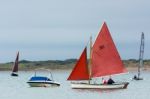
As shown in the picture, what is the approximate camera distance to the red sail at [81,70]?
81625mm

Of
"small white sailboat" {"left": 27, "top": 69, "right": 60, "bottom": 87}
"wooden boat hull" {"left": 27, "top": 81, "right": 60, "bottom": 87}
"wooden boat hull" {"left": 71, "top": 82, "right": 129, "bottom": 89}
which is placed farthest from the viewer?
"small white sailboat" {"left": 27, "top": 69, "right": 60, "bottom": 87}

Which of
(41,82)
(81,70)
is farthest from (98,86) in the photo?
(41,82)

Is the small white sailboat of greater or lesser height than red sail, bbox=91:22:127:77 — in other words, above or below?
below

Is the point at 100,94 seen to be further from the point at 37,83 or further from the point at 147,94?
the point at 37,83

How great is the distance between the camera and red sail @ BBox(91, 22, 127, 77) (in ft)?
268

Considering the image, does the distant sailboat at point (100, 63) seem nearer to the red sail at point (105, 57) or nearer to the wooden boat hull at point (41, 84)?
the red sail at point (105, 57)

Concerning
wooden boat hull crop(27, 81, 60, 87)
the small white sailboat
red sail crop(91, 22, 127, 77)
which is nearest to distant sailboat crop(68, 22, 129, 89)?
red sail crop(91, 22, 127, 77)

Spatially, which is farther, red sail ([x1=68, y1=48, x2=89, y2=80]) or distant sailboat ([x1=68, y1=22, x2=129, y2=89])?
red sail ([x1=68, y1=48, x2=89, y2=80])

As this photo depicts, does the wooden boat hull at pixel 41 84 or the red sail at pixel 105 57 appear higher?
the red sail at pixel 105 57

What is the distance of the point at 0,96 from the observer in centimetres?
7594

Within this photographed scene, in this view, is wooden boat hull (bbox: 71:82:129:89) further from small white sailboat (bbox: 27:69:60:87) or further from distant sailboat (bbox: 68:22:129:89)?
small white sailboat (bbox: 27:69:60:87)

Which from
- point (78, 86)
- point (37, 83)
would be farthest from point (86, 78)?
point (37, 83)

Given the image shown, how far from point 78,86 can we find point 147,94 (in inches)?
329

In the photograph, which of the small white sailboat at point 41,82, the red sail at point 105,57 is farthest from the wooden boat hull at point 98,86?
the small white sailboat at point 41,82
